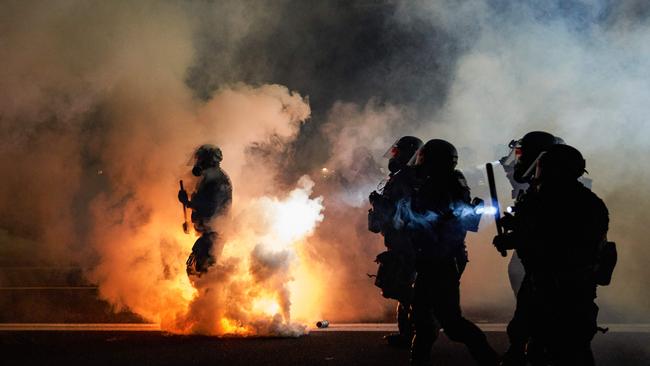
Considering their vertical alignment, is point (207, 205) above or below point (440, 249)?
above

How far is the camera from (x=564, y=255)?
3670mm

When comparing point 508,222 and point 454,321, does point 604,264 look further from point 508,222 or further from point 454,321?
point 454,321

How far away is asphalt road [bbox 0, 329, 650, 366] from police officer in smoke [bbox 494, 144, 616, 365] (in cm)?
169

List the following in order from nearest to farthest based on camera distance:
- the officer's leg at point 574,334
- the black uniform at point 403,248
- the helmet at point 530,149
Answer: the officer's leg at point 574,334 → the helmet at point 530,149 → the black uniform at point 403,248

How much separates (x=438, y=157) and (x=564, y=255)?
4.28ft

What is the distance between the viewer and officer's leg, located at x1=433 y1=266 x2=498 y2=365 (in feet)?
14.2

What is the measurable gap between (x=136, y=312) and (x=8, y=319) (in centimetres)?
143

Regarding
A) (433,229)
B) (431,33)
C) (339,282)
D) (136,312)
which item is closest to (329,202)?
(339,282)

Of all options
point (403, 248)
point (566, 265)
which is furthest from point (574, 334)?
point (403, 248)

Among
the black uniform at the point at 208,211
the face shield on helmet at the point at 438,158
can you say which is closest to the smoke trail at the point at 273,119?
the black uniform at the point at 208,211

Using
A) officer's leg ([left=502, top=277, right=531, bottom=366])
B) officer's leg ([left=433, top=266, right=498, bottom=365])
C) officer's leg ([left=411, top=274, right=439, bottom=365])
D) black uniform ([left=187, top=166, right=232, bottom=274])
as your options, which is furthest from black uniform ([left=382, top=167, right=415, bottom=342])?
black uniform ([left=187, top=166, right=232, bottom=274])

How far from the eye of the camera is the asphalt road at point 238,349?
5.43 metres

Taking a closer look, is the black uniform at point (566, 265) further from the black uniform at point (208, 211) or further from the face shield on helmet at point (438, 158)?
the black uniform at point (208, 211)

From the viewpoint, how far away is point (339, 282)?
32.9 ft
